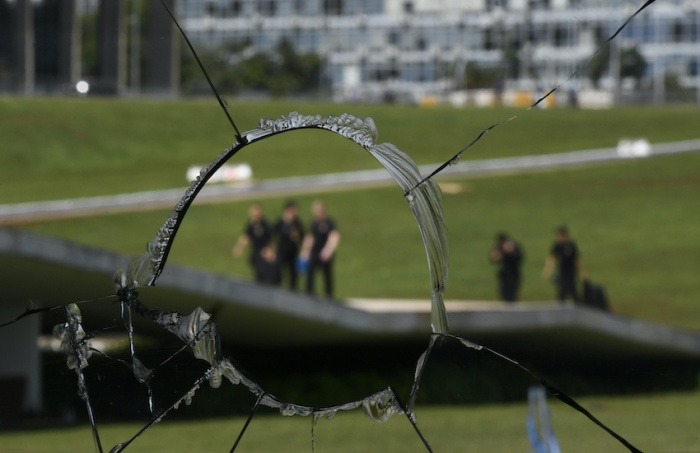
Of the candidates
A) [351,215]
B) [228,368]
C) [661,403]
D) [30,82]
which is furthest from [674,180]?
[228,368]

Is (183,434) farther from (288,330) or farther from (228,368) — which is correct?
(288,330)

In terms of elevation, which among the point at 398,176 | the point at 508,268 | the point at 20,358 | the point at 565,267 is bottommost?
the point at 508,268

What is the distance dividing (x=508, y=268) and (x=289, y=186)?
14.0 metres

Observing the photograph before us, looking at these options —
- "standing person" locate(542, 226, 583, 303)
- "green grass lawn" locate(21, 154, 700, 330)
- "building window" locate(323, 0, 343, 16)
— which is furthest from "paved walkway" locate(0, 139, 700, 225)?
"standing person" locate(542, 226, 583, 303)

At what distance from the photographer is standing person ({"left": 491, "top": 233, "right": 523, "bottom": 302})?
20077 mm

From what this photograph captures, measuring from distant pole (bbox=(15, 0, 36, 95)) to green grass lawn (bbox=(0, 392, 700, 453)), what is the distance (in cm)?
3271

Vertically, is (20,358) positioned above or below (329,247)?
below

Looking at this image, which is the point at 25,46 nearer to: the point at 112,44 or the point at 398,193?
the point at 112,44

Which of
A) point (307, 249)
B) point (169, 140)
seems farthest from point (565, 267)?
point (169, 140)

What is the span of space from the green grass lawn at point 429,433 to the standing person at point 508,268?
6.84m

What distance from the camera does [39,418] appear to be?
9.65 m

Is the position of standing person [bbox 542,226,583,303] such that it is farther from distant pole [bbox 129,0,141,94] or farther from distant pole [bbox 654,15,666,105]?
distant pole [bbox 129,0,141,94]

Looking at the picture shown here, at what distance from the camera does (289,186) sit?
33812mm

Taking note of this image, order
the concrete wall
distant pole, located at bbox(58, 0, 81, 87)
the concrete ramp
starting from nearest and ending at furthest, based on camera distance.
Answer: the concrete wall < the concrete ramp < distant pole, located at bbox(58, 0, 81, 87)
